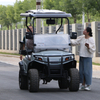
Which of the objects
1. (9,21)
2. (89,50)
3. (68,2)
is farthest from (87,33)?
(9,21)

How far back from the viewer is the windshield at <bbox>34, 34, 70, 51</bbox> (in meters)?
11.5

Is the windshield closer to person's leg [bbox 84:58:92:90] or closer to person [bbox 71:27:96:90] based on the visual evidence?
person [bbox 71:27:96:90]

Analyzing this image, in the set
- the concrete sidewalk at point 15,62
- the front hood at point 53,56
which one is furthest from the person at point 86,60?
the concrete sidewalk at point 15,62

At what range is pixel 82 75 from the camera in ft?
38.5

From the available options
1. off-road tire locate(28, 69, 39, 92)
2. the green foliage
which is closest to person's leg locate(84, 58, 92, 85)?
off-road tire locate(28, 69, 39, 92)

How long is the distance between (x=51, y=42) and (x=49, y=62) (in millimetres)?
1097

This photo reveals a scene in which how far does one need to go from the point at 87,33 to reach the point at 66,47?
0.79 metres

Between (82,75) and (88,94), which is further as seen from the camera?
(82,75)

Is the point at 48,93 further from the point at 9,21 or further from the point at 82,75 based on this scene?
the point at 9,21

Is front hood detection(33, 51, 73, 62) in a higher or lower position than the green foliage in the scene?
lower

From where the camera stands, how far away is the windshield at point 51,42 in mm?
11539

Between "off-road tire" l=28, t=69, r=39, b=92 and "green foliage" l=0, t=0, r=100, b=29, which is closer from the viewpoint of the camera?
"off-road tire" l=28, t=69, r=39, b=92

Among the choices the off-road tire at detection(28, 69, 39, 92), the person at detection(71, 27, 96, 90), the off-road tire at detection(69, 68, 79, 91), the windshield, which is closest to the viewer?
the off-road tire at detection(28, 69, 39, 92)

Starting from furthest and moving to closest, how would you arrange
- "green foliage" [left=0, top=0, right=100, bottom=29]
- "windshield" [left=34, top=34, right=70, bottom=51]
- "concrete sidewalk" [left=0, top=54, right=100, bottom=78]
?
"green foliage" [left=0, top=0, right=100, bottom=29] → "concrete sidewalk" [left=0, top=54, right=100, bottom=78] → "windshield" [left=34, top=34, right=70, bottom=51]
